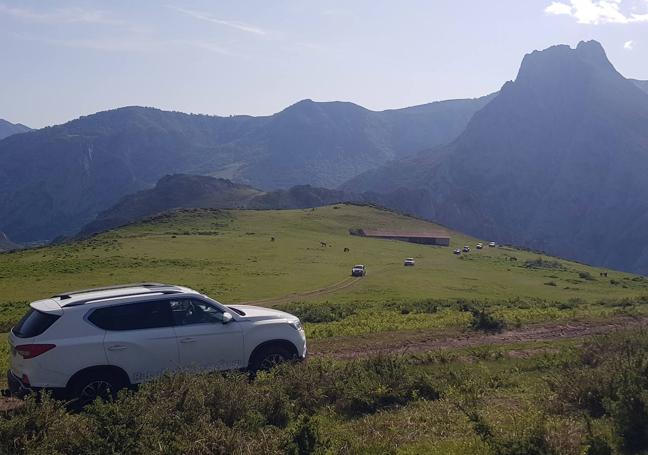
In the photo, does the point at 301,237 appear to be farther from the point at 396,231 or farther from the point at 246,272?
the point at 246,272

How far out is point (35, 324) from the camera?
408 inches

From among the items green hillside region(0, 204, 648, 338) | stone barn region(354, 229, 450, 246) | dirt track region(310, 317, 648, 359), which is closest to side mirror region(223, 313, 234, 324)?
dirt track region(310, 317, 648, 359)

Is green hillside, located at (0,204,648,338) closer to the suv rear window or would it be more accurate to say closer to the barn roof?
the barn roof

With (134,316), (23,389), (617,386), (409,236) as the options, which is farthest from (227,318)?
(409,236)

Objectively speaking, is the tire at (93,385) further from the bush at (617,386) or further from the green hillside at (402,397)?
the bush at (617,386)

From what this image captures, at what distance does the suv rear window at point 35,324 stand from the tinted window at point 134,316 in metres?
0.65

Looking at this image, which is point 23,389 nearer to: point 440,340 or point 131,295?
point 131,295

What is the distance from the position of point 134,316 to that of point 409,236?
95610 mm

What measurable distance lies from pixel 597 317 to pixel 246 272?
34.8 metres

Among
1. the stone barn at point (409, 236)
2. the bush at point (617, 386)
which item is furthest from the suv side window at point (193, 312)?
the stone barn at point (409, 236)

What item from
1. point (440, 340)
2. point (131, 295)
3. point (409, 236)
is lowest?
point (409, 236)

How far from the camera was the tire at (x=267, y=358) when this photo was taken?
460 inches

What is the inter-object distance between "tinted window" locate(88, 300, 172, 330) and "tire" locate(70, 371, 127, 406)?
0.82m

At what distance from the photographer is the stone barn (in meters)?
103
